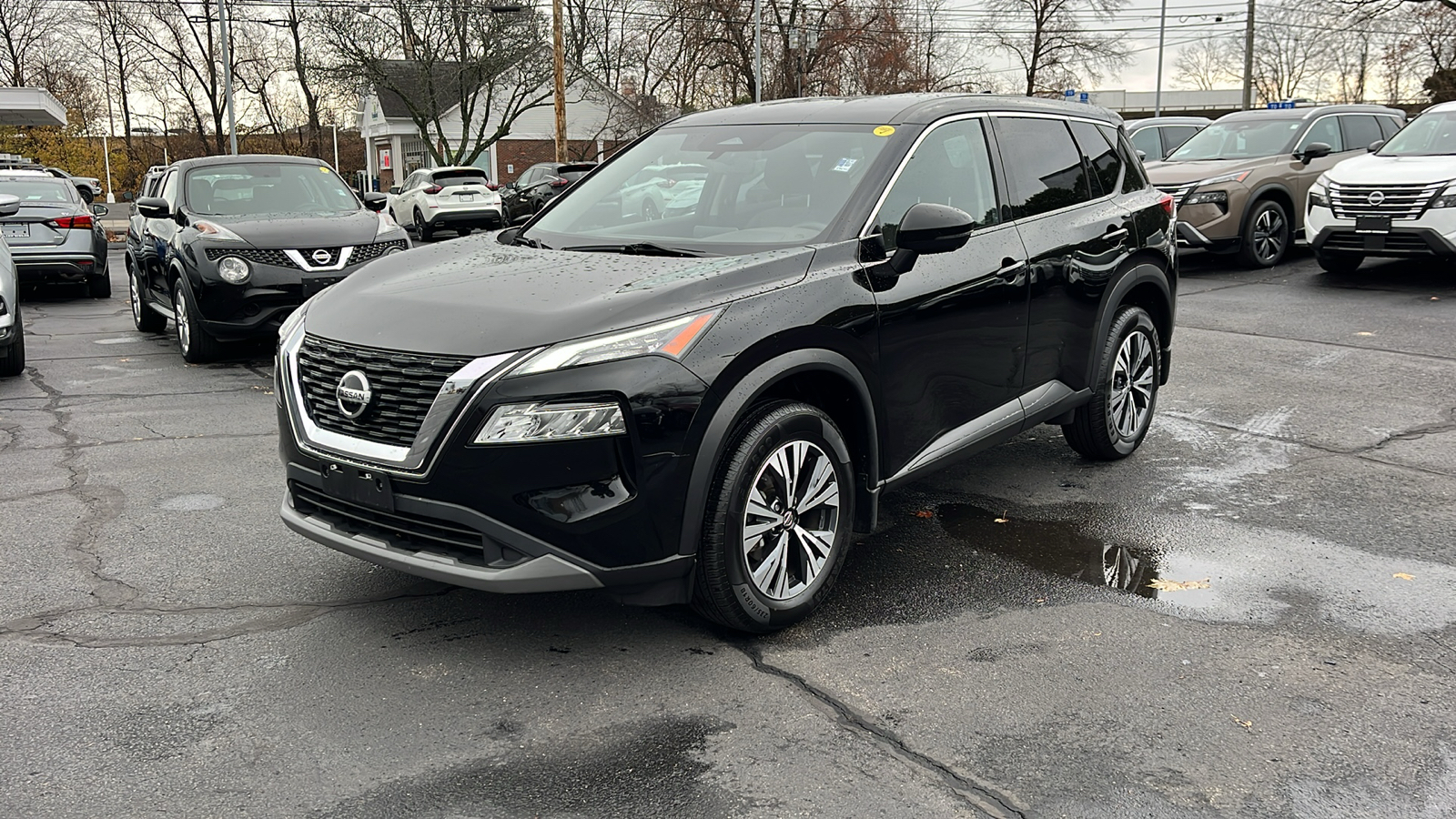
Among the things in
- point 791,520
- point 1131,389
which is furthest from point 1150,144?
point 791,520

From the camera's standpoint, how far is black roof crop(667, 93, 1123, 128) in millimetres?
4910

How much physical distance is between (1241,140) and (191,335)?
41.9ft

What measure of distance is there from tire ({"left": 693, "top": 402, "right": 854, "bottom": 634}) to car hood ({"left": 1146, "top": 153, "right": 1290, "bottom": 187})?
11525 millimetres

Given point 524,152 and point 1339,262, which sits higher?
point 524,152

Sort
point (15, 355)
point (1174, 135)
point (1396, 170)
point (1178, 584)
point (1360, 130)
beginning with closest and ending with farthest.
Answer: point (1178, 584) → point (15, 355) → point (1396, 170) → point (1360, 130) → point (1174, 135)

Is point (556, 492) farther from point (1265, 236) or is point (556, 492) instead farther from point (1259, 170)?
point (1265, 236)

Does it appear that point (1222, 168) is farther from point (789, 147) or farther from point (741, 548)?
point (741, 548)

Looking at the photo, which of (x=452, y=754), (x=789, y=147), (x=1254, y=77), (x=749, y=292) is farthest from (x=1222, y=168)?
(x=1254, y=77)

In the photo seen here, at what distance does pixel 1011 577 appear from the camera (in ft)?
15.3

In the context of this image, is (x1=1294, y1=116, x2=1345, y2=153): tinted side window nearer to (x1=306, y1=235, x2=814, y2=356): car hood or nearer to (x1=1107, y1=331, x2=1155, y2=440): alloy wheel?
(x1=1107, y1=331, x2=1155, y2=440): alloy wheel

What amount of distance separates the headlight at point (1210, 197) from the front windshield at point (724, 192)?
1057cm

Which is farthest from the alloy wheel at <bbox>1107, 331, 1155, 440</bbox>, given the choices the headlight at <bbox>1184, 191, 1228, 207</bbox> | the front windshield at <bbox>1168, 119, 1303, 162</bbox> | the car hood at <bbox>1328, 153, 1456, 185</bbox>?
the front windshield at <bbox>1168, 119, 1303, 162</bbox>

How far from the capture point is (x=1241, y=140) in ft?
50.3

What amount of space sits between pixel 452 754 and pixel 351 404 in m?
1.18
